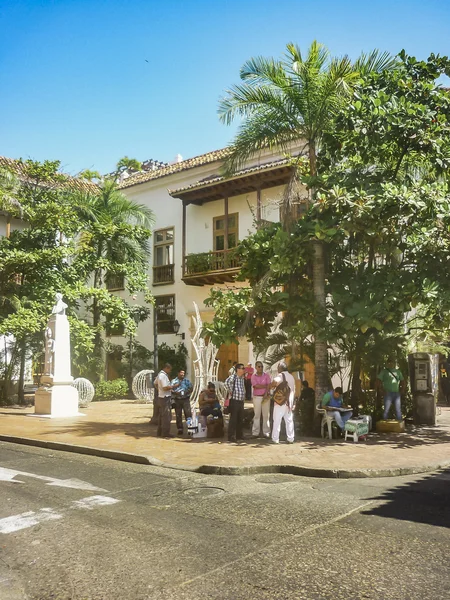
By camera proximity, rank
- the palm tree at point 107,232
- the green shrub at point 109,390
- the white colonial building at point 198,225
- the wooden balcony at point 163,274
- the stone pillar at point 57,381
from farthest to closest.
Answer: the wooden balcony at point 163,274 < the white colonial building at point 198,225 < the green shrub at point 109,390 < the palm tree at point 107,232 < the stone pillar at point 57,381

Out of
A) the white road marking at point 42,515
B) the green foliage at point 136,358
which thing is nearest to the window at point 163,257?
the green foliage at point 136,358

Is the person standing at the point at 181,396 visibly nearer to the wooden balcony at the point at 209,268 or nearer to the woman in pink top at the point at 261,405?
the woman in pink top at the point at 261,405

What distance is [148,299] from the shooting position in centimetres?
2411

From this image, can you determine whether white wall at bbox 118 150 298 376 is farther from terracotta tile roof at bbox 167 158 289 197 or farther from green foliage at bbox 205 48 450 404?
green foliage at bbox 205 48 450 404

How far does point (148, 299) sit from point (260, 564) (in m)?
19.7

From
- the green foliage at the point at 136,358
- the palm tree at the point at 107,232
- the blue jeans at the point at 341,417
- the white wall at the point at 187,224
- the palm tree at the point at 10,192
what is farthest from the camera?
the green foliage at the point at 136,358

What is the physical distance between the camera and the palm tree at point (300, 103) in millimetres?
13383

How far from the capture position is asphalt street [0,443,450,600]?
4.38 m

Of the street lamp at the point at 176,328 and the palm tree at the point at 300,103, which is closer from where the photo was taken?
the palm tree at the point at 300,103

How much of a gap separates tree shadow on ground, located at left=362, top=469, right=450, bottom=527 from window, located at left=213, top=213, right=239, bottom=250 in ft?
63.2

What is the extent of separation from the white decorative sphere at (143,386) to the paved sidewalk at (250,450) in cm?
764

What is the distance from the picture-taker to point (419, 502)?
6.98 m

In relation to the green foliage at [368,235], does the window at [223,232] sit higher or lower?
higher

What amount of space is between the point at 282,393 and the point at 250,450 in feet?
4.99
